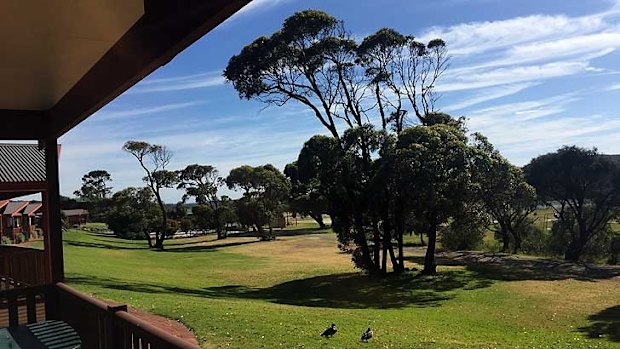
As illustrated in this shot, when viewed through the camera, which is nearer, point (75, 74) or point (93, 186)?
point (75, 74)

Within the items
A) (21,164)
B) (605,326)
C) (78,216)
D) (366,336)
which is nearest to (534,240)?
(605,326)

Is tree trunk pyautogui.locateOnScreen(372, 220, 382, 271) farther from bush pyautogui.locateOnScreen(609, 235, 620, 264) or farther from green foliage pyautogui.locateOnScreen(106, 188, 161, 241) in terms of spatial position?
green foliage pyautogui.locateOnScreen(106, 188, 161, 241)

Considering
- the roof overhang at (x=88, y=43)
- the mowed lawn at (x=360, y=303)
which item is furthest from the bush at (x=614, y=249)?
the roof overhang at (x=88, y=43)

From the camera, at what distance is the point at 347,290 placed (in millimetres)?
16484

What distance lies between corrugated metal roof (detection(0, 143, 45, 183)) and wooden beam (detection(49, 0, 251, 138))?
649 cm

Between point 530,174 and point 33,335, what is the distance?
26002mm

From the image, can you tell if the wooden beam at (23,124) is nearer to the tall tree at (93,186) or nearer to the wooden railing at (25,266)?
the wooden railing at (25,266)

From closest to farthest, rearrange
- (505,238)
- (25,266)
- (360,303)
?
1. (25,266)
2. (360,303)
3. (505,238)

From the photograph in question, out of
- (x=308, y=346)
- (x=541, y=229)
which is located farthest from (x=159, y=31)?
(x=541, y=229)

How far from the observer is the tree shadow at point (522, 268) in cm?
1800

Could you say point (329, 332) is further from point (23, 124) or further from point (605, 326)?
point (605, 326)

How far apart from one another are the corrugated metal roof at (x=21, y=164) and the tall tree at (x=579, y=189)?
853 inches

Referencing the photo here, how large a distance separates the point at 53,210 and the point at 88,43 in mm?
2359

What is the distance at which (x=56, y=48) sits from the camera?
2902mm
